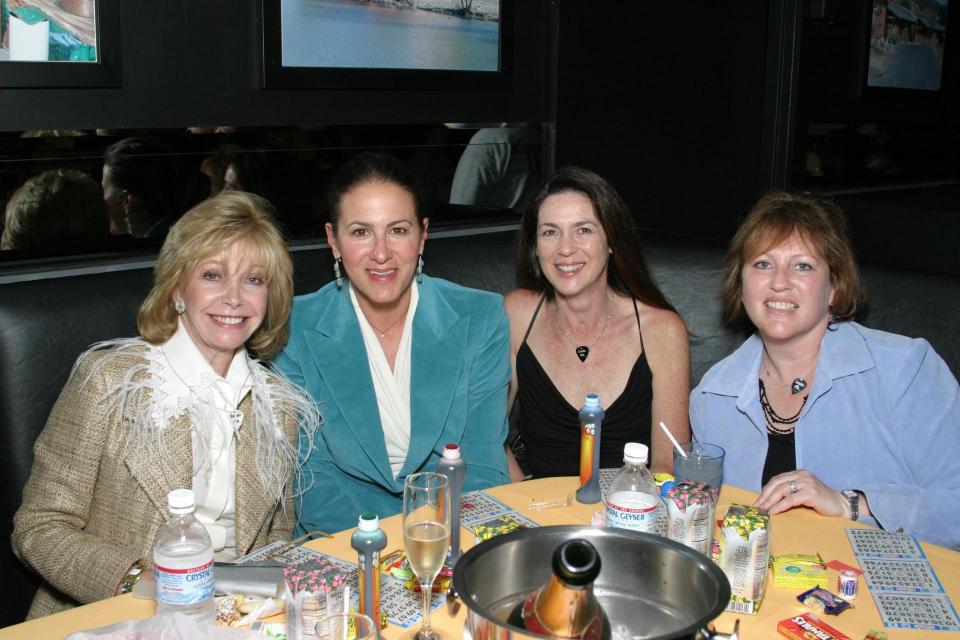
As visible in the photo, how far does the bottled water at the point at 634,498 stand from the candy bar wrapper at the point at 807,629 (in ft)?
0.92

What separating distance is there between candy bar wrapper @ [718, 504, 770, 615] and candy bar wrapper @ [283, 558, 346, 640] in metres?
0.66

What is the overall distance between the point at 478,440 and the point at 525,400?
0.33 metres

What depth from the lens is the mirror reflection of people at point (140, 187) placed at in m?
2.75

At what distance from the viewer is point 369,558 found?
4.79 feet

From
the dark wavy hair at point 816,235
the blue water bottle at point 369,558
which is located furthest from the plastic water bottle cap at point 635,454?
the dark wavy hair at point 816,235

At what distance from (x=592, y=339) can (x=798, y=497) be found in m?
0.95

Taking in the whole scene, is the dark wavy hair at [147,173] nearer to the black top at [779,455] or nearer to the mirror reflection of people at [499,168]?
the mirror reflection of people at [499,168]

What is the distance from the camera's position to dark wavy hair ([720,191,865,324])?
2.44 meters

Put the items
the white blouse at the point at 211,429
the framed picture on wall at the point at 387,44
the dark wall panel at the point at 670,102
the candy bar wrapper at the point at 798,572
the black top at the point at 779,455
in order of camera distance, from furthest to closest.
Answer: the dark wall panel at the point at 670,102 → the framed picture on wall at the point at 387,44 → the black top at the point at 779,455 → the white blouse at the point at 211,429 → the candy bar wrapper at the point at 798,572

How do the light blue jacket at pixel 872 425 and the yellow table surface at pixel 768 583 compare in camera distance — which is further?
the light blue jacket at pixel 872 425

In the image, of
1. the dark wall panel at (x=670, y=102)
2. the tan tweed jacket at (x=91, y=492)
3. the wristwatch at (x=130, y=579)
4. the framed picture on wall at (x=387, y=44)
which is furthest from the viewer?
the dark wall panel at (x=670, y=102)

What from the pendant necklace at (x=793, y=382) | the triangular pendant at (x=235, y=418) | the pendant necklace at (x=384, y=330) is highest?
the pendant necklace at (x=384, y=330)

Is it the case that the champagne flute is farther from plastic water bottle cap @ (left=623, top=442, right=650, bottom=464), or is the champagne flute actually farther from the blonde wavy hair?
the blonde wavy hair

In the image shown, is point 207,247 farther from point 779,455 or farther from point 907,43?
point 907,43
